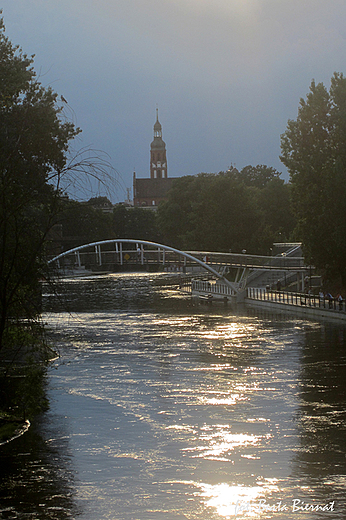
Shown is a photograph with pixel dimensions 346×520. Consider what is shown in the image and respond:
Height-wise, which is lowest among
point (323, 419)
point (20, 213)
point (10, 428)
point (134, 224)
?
point (323, 419)

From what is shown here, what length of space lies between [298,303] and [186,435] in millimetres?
34934

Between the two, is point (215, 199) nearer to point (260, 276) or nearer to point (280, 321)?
point (260, 276)

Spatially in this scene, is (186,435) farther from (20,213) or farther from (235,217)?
(235,217)

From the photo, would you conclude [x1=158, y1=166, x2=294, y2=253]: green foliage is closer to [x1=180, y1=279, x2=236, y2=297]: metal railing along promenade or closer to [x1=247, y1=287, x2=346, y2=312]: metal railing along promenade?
[x1=180, y1=279, x2=236, y2=297]: metal railing along promenade

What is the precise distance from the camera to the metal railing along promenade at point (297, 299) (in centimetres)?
4800

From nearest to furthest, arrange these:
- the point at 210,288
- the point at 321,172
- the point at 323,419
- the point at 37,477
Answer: the point at 37,477
the point at 323,419
the point at 321,172
the point at 210,288

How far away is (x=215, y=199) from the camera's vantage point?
98.4 metres

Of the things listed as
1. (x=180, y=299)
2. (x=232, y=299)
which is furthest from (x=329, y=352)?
(x=180, y=299)

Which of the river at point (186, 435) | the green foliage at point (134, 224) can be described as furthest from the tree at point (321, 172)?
the green foliage at point (134, 224)

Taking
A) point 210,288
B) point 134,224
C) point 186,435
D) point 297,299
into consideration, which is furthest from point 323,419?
point 134,224

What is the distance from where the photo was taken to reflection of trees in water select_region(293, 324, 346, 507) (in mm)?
16375

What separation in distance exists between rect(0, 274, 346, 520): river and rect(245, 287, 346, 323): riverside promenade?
8454 millimetres

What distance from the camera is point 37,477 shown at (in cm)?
1639

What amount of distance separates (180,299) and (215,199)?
30.9m
